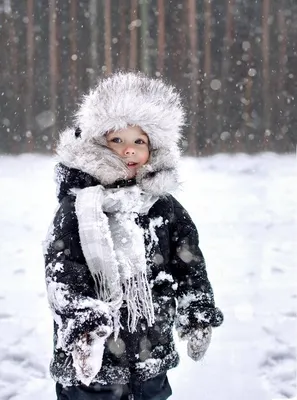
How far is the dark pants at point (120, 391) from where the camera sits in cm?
259

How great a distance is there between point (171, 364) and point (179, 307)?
0.22 m

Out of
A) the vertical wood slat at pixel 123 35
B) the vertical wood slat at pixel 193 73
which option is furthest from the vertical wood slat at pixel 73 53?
the vertical wood slat at pixel 193 73

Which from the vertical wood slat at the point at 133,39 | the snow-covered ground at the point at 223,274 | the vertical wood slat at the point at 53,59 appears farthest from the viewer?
the vertical wood slat at the point at 53,59

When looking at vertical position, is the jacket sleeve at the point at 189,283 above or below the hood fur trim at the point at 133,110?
below

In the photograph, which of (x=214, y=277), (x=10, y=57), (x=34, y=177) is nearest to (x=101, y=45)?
(x=10, y=57)

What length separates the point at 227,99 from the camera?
9648mm

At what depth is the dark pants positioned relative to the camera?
259 cm

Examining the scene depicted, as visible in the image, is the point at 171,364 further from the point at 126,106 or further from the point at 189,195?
the point at 189,195

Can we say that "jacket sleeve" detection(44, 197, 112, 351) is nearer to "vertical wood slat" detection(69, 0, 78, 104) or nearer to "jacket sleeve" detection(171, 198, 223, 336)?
"jacket sleeve" detection(171, 198, 223, 336)

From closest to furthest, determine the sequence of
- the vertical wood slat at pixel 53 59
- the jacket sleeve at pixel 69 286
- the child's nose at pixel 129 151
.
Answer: the jacket sleeve at pixel 69 286, the child's nose at pixel 129 151, the vertical wood slat at pixel 53 59

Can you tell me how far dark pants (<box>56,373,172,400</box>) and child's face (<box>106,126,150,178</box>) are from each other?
0.75 metres

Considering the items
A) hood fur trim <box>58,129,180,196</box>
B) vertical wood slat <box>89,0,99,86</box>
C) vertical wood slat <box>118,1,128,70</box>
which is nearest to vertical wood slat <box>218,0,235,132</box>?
vertical wood slat <box>118,1,128,70</box>

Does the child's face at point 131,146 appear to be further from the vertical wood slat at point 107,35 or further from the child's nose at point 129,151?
the vertical wood slat at point 107,35

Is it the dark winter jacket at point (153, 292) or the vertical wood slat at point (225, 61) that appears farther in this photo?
the vertical wood slat at point (225, 61)
